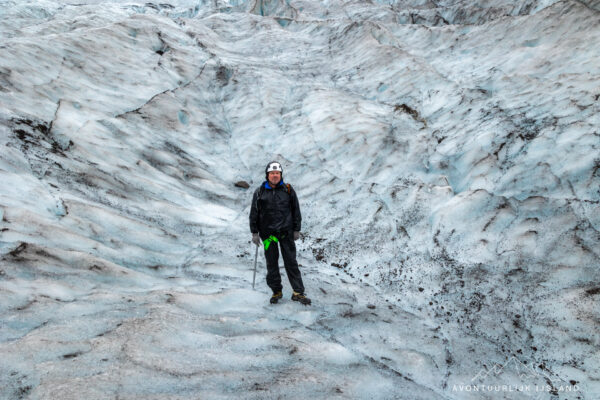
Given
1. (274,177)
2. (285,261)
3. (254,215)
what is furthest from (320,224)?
(274,177)

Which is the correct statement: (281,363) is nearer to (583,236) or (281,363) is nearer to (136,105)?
(583,236)

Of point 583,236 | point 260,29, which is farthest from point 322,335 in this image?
point 260,29

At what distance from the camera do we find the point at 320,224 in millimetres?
8102

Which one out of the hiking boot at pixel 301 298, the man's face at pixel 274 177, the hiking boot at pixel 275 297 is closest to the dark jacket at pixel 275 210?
the man's face at pixel 274 177

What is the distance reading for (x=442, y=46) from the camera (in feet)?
50.5

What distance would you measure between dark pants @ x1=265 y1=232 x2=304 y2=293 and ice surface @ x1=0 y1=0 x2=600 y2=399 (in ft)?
1.10

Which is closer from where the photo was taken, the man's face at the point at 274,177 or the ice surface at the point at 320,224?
the ice surface at the point at 320,224

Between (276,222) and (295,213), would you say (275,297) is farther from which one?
(295,213)

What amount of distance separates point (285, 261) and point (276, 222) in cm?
68

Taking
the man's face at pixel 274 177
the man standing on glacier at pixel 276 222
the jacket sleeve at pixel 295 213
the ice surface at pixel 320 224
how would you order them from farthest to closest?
the jacket sleeve at pixel 295 213
the man standing on glacier at pixel 276 222
the man's face at pixel 274 177
the ice surface at pixel 320 224

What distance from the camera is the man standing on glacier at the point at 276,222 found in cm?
526

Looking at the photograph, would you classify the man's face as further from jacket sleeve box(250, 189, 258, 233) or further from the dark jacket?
jacket sleeve box(250, 189, 258, 233)

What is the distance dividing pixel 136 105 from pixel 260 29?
14841 mm

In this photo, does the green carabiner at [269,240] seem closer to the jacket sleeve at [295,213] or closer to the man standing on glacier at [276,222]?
the man standing on glacier at [276,222]
